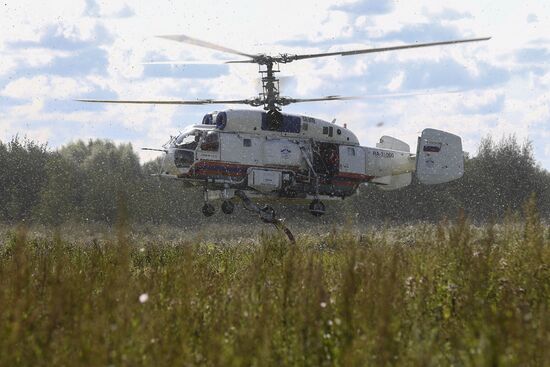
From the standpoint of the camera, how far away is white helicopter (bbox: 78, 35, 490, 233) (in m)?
22.3

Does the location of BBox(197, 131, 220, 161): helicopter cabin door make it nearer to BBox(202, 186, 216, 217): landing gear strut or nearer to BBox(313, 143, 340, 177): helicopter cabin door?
BBox(202, 186, 216, 217): landing gear strut

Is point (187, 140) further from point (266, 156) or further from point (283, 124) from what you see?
point (283, 124)

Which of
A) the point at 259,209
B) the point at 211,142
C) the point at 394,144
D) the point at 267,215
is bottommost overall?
the point at 267,215

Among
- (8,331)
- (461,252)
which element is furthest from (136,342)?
(461,252)

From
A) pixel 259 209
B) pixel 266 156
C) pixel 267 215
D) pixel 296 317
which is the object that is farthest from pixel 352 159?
pixel 296 317

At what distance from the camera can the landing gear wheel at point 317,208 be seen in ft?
78.1

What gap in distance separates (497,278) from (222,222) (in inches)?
1485

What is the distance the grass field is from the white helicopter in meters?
12.7

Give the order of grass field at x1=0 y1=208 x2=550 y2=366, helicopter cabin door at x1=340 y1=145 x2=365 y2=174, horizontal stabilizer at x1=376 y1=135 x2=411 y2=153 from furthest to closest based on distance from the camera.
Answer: horizontal stabilizer at x1=376 y1=135 x2=411 y2=153 → helicopter cabin door at x1=340 y1=145 x2=365 y2=174 → grass field at x1=0 y1=208 x2=550 y2=366

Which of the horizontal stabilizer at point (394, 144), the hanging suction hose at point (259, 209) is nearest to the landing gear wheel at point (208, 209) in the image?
the hanging suction hose at point (259, 209)

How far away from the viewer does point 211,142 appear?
2242 cm

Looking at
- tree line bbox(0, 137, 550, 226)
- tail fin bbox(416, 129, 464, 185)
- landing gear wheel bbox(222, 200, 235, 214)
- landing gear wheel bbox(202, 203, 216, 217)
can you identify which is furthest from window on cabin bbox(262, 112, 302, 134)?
tree line bbox(0, 137, 550, 226)

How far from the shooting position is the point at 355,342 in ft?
19.1

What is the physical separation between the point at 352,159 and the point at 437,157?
10.1ft
